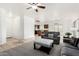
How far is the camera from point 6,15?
10.4 feet

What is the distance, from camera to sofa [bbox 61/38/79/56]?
2929 mm

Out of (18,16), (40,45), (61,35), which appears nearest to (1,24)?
(18,16)

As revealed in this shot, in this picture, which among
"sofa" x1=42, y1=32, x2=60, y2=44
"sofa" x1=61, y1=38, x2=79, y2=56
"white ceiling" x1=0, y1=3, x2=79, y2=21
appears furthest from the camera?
"sofa" x1=42, y1=32, x2=60, y2=44

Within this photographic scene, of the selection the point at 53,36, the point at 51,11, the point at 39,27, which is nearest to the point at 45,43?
the point at 53,36

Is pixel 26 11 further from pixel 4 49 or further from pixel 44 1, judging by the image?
pixel 4 49

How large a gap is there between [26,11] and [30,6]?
185 millimetres

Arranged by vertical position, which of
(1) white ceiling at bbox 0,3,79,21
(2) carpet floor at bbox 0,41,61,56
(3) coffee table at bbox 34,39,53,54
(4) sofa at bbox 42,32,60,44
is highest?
(1) white ceiling at bbox 0,3,79,21

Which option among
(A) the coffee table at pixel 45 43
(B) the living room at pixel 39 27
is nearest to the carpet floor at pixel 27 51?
(B) the living room at pixel 39 27

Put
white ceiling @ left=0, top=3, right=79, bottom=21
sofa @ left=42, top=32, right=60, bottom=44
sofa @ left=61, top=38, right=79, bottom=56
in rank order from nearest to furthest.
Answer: sofa @ left=61, top=38, right=79, bottom=56, white ceiling @ left=0, top=3, right=79, bottom=21, sofa @ left=42, top=32, right=60, bottom=44

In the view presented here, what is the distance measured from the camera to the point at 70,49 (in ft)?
10.6

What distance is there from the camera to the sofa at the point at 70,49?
293 cm

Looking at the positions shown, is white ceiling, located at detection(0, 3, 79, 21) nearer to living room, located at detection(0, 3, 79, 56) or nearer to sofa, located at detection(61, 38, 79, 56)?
living room, located at detection(0, 3, 79, 56)

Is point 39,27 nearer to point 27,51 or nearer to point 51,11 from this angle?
point 51,11

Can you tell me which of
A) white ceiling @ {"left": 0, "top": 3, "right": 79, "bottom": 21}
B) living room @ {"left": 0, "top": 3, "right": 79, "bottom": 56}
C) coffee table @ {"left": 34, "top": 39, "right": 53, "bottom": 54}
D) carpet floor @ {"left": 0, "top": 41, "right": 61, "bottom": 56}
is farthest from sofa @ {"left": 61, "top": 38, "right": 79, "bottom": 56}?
white ceiling @ {"left": 0, "top": 3, "right": 79, "bottom": 21}
